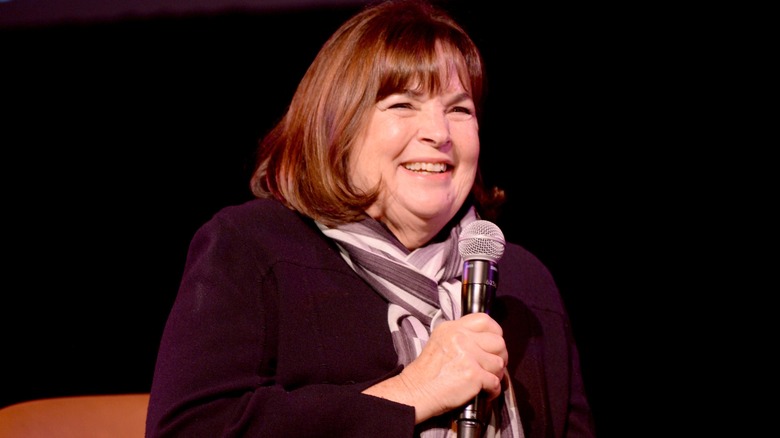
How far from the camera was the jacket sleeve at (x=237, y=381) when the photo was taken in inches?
55.9

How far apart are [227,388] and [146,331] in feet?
5.30

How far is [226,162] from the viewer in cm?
297

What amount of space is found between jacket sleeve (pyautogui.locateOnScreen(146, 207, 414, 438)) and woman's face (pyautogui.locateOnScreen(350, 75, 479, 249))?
34 centimetres

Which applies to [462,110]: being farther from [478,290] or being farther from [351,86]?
[478,290]

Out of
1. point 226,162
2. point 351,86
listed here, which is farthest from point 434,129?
point 226,162

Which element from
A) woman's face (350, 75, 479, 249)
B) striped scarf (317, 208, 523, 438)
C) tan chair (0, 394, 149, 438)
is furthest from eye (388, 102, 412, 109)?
tan chair (0, 394, 149, 438)

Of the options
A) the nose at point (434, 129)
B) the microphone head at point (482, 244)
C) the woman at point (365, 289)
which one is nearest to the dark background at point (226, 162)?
the woman at point (365, 289)

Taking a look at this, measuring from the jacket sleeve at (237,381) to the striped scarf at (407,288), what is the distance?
12cm

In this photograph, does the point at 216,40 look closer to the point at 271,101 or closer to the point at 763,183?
the point at 271,101

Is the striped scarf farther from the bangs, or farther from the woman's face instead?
the bangs

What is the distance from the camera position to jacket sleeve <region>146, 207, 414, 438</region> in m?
1.42

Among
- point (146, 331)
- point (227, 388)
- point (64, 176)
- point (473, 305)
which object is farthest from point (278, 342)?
point (64, 176)

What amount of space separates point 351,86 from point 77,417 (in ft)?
3.21

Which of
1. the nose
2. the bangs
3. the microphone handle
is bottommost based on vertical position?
the microphone handle
